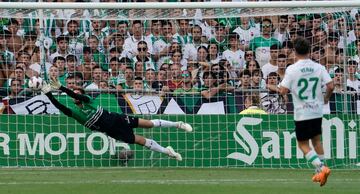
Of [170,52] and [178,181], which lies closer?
[178,181]

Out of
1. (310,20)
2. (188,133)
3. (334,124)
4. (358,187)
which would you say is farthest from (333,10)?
(358,187)

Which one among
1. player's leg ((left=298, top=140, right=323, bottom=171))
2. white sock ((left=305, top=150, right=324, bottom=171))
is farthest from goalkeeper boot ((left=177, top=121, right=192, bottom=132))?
white sock ((left=305, top=150, right=324, bottom=171))

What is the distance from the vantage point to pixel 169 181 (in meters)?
15.4

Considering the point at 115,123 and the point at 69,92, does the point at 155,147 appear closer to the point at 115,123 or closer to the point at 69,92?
the point at 115,123

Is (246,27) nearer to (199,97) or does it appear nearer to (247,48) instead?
(247,48)

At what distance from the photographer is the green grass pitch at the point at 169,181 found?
1374cm

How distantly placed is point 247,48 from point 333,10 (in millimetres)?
1943

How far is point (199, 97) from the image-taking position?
64.3 ft

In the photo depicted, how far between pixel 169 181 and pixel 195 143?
A: 152 inches

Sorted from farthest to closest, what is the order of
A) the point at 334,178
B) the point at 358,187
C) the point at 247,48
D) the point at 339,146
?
the point at 247,48 < the point at 339,146 < the point at 334,178 < the point at 358,187

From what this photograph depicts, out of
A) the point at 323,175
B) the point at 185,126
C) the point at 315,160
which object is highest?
the point at 185,126

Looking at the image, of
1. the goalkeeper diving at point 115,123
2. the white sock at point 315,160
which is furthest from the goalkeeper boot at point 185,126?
the white sock at point 315,160

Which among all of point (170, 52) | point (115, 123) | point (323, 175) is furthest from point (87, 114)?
point (323, 175)

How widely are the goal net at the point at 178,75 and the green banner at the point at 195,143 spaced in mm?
19
